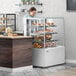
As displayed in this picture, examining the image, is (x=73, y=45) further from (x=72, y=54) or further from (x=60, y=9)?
(x=60, y=9)

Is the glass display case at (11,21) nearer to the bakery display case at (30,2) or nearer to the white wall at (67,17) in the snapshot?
the bakery display case at (30,2)

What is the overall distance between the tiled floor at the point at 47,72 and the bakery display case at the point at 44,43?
317mm

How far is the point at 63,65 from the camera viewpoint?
997 cm

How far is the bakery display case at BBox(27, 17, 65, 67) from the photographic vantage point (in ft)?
30.7

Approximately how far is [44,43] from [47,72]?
107 centimetres

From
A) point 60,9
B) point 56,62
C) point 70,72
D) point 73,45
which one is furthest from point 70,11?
point 70,72

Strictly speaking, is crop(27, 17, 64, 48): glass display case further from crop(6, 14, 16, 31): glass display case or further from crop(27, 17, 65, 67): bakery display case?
crop(6, 14, 16, 31): glass display case

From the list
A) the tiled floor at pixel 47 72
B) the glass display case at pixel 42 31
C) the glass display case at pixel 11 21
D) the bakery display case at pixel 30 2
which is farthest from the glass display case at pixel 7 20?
the tiled floor at pixel 47 72

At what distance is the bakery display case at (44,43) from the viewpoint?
935cm

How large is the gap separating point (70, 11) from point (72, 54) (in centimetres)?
145

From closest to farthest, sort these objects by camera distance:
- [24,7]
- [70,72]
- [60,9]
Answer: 1. [70,72]
2. [60,9]
3. [24,7]

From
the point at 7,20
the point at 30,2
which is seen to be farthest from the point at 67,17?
the point at 7,20

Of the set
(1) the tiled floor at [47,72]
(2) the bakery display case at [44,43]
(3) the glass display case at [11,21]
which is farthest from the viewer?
(3) the glass display case at [11,21]

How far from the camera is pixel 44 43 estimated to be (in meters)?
9.37
